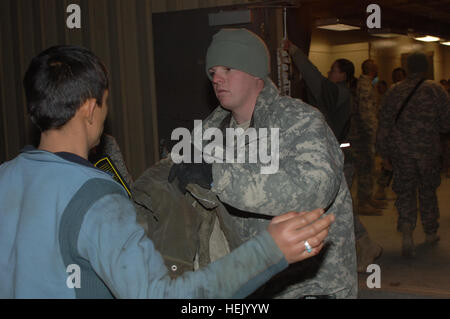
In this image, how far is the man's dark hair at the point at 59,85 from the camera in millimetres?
1246

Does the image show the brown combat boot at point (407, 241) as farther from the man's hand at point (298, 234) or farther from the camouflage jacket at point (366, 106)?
the man's hand at point (298, 234)

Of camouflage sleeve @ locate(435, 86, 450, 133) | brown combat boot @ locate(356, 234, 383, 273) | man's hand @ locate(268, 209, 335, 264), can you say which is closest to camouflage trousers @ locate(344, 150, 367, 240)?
brown combat boot @ locate(356, 234, 383, 273)

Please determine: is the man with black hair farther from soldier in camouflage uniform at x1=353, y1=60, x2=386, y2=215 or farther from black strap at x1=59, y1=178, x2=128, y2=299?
soldier in camouflage uniform at x1=353, y1=60, x2=386, y2=215

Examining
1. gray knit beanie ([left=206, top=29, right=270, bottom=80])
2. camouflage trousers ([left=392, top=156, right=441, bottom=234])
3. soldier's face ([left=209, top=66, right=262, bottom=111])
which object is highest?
gray knit beanie ([left=206, top=29, right=270, bottom=80])

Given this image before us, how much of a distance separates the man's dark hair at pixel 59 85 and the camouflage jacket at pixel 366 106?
546cm

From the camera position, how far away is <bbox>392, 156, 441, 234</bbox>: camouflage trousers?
15.8 feet

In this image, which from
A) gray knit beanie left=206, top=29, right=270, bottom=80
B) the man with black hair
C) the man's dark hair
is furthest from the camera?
gray knit beanie left=206, top=29, right=270, bottom=80

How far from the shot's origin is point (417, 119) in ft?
15.8

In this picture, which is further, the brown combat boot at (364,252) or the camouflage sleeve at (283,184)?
the brown combat boot at (364,252)

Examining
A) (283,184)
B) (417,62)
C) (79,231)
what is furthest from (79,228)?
(417,62)

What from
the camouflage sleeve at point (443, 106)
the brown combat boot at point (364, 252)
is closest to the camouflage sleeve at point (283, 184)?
the brown combat boot at point (364, 252)

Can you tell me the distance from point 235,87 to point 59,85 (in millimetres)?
918

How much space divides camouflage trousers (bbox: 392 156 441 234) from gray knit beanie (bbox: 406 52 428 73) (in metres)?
0.82
